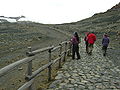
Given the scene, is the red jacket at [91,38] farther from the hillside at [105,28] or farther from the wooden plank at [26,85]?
the wooden plank at [26,85]

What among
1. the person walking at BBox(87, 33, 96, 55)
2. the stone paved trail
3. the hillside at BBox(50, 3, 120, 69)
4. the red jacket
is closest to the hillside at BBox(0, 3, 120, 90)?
the hillside at BBox(50, 3, 120, 69)

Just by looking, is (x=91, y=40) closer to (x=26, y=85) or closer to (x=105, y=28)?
(x=26, y=85)

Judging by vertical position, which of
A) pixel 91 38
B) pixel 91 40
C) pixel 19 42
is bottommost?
pixel 19 42

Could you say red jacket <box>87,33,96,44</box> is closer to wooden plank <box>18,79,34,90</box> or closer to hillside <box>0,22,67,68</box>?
hillside <box>0,22,67,68</box>

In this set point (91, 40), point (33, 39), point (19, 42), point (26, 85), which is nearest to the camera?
point (26, 85)

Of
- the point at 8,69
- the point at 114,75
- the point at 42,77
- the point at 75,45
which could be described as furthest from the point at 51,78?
the point at 75,45

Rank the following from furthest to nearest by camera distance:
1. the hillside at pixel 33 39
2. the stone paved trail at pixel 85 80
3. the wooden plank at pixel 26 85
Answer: the hillside at pixel 33 39 → the stone paved trail at pixel 85 80 → the wooden plank at pixel 26 85

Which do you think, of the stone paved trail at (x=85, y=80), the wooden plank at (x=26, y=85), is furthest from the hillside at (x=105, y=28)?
the wooden plank at (x=26, y=85)

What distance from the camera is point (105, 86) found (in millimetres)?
7766

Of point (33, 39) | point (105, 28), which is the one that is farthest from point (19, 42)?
point (105, 28)

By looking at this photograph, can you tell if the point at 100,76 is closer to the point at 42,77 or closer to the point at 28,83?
the point at 42,77

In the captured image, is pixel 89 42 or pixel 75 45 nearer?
pixel 75 45

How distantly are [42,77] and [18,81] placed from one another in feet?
5.78

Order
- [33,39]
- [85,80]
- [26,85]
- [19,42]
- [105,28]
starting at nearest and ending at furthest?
[26,85] < [85,80] < [19,42] < [33,39] < [105,28]
